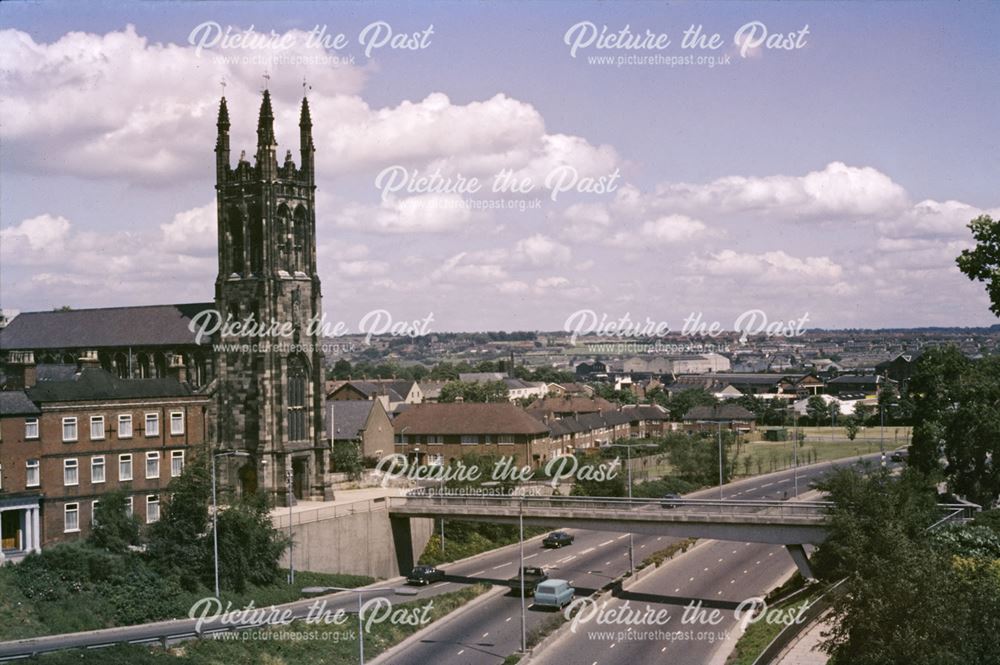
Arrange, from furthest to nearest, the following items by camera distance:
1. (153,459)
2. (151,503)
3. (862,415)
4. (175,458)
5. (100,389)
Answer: (862,415) < (175,458) < (153,459) < (151,503) < (100,389)

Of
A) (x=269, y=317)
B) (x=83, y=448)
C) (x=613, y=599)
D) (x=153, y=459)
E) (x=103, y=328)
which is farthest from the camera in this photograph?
(x=103, y=328)

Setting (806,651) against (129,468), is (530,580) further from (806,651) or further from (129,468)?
(129,468)

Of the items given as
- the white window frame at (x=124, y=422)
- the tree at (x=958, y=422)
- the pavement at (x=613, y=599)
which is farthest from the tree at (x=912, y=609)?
the white window frame at (x=124, y=422)

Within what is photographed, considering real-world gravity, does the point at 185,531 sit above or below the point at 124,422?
below

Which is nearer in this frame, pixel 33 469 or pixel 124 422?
pixel 33 469

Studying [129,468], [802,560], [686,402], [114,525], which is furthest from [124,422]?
[686,402]

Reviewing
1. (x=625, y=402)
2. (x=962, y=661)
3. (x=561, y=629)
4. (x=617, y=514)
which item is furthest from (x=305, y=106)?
(x=625, y=402)

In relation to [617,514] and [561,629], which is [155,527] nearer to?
[561,629]
